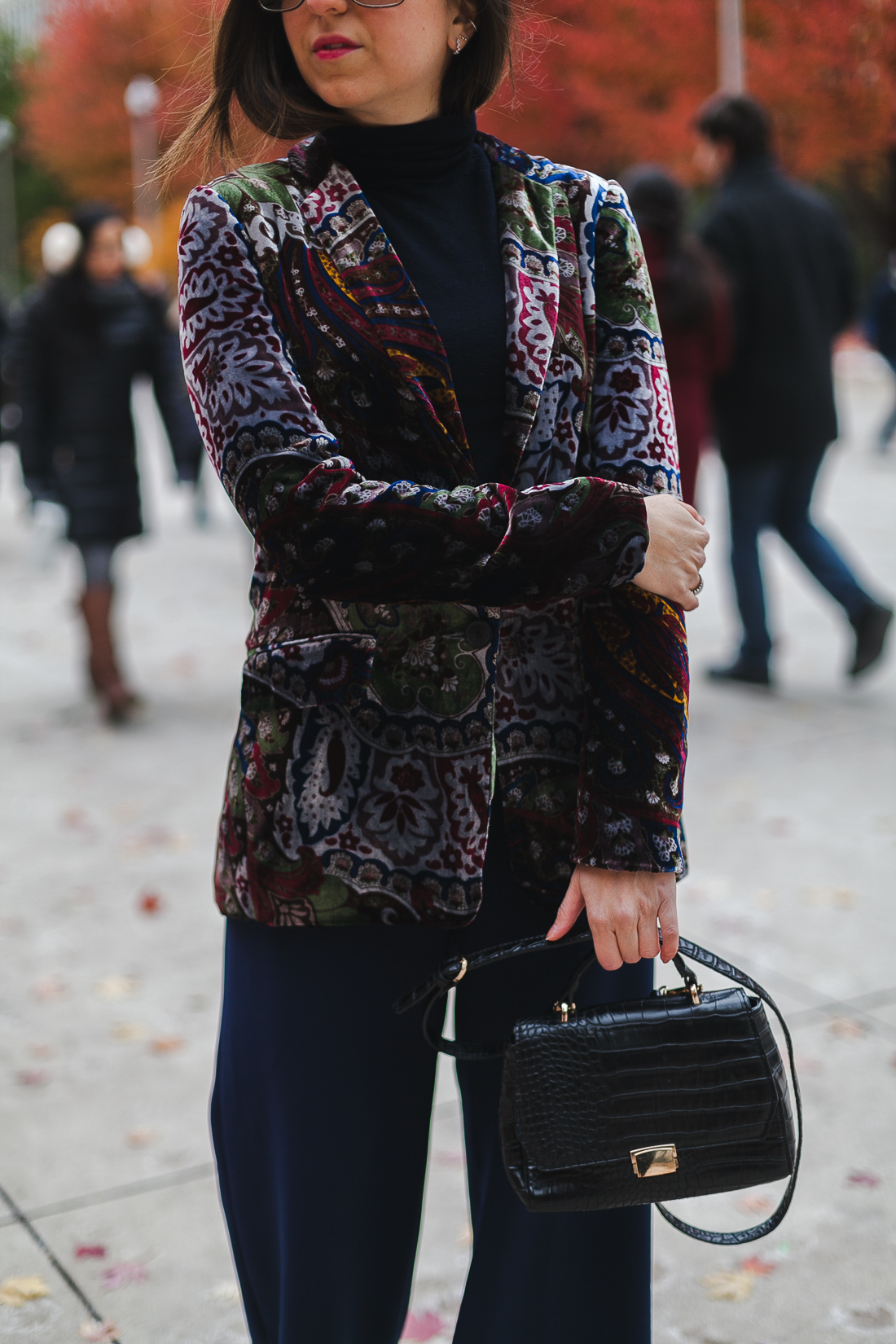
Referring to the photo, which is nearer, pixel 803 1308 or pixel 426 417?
pixel 426 417

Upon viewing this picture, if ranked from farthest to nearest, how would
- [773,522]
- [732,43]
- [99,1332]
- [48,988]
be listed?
1. [732,43]
2. [773,522]
3. [48,988]
4. [99,1332]

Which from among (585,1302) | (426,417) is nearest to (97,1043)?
(585,1302)

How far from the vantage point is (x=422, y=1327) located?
2621 mm

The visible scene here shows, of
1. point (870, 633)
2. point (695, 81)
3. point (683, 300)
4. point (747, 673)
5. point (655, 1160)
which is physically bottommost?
point (747, 673)

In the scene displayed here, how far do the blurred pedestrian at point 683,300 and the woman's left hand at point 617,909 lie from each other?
3.79m

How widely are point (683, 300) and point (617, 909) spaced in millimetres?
4473

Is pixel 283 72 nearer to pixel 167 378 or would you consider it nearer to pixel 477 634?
pixel 477 634

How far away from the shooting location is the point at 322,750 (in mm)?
1628

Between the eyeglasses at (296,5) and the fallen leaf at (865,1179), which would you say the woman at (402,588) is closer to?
the eyeglasses at (296,5)

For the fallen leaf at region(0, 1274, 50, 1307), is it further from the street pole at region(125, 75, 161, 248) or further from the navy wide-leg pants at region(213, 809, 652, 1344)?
the street pole at region(125, 75, 161, 248)

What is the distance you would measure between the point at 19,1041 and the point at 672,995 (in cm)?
242

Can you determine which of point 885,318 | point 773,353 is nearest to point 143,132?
point 885,318

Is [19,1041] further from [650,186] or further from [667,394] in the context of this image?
[650,186]

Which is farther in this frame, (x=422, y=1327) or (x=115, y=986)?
(x=115, y=986)
